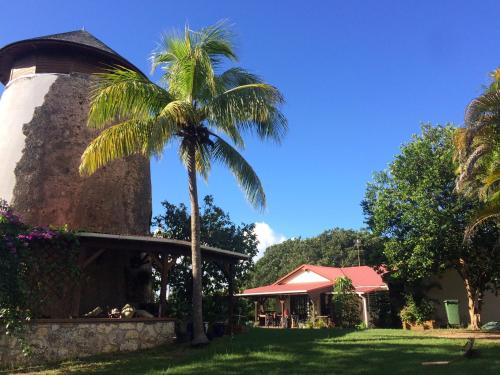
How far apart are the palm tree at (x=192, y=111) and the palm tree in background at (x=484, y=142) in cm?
511

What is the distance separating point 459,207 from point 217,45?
12.6 metres

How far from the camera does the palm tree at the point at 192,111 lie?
11.5 metres

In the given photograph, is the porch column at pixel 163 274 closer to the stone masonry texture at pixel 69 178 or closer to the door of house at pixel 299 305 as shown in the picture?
the stone masonry texture at pixel 69 178

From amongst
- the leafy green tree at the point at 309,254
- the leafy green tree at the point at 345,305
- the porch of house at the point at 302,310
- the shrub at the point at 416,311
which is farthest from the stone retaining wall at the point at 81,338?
the leafy green tree at the point at 309,254

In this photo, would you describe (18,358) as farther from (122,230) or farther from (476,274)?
(476,274)

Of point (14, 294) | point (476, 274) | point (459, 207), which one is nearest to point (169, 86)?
point (14, 294)

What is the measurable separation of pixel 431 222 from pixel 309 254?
43594 millimetres

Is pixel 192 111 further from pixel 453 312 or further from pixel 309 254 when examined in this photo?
pixel 309 254

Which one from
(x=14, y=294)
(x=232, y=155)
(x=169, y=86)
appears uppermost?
(x=169, y=86)

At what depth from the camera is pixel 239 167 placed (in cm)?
1273

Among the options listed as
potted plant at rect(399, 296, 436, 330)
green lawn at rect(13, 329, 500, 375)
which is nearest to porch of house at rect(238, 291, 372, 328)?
potted plant at rect(399, 296, 436, 330)

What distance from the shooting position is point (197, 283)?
1177 cm

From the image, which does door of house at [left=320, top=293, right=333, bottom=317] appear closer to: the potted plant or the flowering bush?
the potted plant

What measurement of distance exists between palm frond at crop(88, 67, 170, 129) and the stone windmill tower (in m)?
3.33
